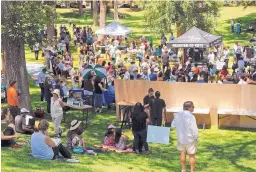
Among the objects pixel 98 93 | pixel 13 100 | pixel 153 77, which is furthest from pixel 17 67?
pixel 153 77

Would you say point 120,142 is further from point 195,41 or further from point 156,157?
point 195,41

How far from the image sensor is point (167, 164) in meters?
12.7

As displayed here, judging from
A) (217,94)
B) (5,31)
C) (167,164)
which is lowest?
(167,164)

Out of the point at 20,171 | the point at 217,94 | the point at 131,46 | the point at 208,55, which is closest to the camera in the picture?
the point at 20,171

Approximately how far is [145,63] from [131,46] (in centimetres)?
920

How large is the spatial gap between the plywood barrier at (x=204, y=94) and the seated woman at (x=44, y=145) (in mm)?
6379

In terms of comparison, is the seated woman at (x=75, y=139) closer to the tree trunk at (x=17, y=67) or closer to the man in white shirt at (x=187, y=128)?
the man in white shirt at (x=187, y=128)

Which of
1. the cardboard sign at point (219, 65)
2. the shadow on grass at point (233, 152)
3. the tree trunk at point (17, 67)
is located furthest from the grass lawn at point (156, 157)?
the cardboard sign at point (219, 65)

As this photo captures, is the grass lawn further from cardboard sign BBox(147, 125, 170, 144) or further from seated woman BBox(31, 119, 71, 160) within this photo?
cardboard sign BBox(147, 125, 170, 144)

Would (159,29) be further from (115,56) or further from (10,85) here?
(10,85)

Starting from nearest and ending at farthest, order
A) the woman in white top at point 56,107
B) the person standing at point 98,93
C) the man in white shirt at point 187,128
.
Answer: the man in white shirt at point 187,128 → the woman in white top at point 56,107 → the person standing at point 98,93

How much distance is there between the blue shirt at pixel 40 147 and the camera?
1138 cm

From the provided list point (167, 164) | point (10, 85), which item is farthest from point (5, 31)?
point (167, 164)

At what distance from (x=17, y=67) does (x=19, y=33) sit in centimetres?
117
